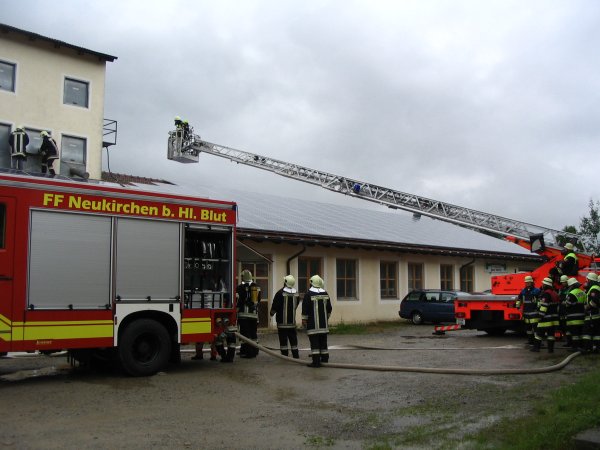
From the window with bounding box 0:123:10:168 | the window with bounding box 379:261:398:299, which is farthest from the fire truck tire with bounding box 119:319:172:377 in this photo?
the window with bounding box 0:123:10:168

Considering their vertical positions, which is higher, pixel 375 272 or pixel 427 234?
pixel 427 234

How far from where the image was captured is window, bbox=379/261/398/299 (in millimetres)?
24125

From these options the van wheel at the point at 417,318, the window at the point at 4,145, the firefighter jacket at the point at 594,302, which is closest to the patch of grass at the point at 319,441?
the firefighter jacket at the point at 594,302

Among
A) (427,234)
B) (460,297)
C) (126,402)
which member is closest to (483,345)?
(460,297)

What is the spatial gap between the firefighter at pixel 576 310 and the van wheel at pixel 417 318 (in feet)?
33.7

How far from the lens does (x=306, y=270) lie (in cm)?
2142

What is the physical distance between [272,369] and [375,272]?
1336cm

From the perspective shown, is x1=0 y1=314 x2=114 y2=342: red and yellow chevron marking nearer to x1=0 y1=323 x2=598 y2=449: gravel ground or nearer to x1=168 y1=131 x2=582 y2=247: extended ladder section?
x1=0 y1=323 x2=598 y2=449: gravel ground

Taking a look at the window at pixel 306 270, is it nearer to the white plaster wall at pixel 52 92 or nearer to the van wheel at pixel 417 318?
the van wheel at pixel 417 318

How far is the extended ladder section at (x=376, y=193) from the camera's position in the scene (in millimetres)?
17000

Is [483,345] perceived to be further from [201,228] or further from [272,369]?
[201,228]

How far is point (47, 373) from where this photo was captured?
10.2 metres

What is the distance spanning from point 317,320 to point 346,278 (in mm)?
11648

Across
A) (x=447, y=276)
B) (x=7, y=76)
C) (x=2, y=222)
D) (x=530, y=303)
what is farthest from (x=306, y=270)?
(x=7, y=76)
